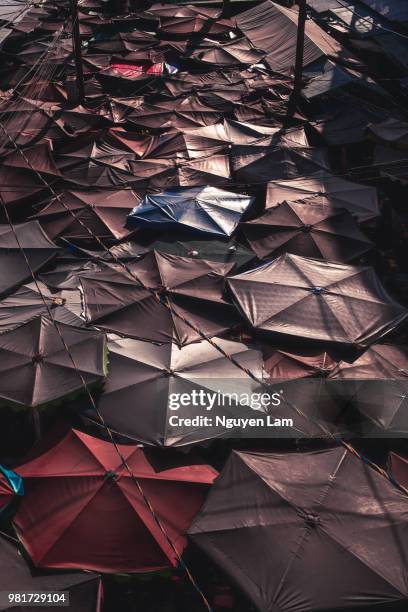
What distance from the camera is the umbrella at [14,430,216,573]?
845 cm

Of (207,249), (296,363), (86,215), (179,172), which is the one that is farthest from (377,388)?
(179,172)

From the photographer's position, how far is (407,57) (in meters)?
25.4

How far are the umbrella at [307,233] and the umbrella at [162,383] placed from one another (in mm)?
3633

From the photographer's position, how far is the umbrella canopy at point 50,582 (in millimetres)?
7988

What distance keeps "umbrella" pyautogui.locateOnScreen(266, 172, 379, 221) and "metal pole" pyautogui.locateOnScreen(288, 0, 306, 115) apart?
6.03 m

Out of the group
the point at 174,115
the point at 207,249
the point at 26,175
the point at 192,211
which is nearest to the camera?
the point at 207,249

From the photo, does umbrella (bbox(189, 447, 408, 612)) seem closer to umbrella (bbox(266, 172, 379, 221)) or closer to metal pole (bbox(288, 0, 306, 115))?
umbrella (bbox(266, 172, 379, 221))

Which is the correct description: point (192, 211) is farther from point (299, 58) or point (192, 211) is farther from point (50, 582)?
point (50, 582)

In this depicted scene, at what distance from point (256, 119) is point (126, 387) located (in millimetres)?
13792

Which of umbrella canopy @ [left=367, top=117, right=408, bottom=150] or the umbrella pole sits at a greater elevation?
umbrella canopy @ [left=367, top=117, right=408, bottom=150]

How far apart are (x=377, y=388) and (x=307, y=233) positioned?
4761mm

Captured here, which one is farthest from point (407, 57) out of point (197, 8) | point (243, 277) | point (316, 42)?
point (243, 277)

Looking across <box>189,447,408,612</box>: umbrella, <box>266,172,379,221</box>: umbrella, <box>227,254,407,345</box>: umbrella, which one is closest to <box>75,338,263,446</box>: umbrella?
<box>227,254,407,345</box>: umbrella

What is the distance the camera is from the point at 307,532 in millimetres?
7984
